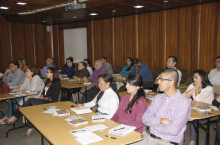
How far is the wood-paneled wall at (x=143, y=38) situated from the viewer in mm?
7395

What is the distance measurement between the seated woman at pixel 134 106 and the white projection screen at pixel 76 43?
956 centimetres

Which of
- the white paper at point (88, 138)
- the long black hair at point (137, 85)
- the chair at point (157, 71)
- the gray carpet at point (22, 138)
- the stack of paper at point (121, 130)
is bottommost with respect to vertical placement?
the gray carpet at point (22, 138)

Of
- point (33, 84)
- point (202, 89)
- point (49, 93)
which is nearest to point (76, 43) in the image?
point (33, 84)

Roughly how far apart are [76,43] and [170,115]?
1094 cm

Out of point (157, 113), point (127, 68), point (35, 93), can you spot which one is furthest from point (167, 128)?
point (127, 68)

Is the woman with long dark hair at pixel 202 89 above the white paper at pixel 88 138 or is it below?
above

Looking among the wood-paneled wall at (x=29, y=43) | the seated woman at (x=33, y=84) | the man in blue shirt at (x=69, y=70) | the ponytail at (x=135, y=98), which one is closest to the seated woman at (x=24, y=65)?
the man in blue shirt at (x=69, y=70)

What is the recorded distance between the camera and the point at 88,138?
220 centimetres

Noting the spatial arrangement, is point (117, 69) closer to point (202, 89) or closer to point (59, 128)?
point (202, 89)

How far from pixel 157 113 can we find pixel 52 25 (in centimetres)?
1168

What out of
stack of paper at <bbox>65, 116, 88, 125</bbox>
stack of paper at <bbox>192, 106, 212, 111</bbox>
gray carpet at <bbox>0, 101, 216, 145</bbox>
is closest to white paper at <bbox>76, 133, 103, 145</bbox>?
stack of paper at <bbox>65, 116, 88, 125</bbox>

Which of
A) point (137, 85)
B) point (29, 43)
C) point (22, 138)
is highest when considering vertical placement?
point (29, 43)

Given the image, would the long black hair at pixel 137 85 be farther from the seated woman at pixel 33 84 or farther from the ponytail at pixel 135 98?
the seated woman at pixel 33 84

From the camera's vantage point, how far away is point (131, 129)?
2.39 meters
